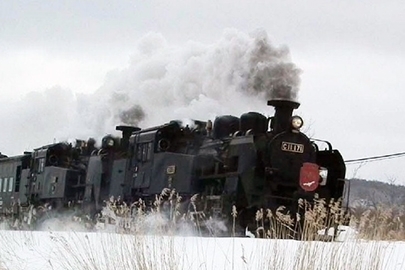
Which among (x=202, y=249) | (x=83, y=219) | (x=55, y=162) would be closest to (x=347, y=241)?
(x=202, y=249)

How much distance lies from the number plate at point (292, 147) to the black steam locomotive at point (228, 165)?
22mm

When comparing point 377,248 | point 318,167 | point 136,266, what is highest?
point 318,167

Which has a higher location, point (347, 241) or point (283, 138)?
point (283, 138)

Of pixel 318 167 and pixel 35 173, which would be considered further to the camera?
pixel 35 173

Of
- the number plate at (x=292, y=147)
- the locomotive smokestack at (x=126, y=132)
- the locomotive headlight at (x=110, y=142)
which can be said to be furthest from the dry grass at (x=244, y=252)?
the locomotive smokestack at (x=126, y=132)

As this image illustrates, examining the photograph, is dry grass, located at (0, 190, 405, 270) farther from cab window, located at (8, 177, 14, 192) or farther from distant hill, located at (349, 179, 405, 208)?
cab window, located at (8, 177, 14, 192)

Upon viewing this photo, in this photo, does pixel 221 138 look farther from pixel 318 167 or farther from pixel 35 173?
pixel 35 173

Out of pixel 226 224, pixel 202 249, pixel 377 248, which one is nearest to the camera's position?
pixel 377 248

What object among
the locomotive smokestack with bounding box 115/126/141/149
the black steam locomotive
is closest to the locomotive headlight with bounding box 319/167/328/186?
the black steam locomotive

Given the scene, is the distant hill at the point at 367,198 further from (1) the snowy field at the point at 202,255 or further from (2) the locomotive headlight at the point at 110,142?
(2) the locomotive headlight at the point at 110,142

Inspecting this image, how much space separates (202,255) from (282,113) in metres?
8.48

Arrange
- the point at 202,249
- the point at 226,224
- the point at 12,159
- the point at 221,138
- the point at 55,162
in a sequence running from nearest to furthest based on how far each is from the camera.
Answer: the point at 202,249, the point at 226,224, the point at 221,138, the point at 55,162, the point at 12,159

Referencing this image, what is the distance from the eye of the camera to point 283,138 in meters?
16.4

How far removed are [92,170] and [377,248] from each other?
16.2m
